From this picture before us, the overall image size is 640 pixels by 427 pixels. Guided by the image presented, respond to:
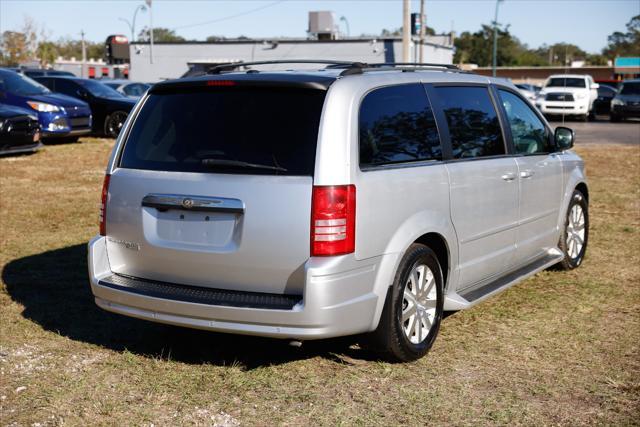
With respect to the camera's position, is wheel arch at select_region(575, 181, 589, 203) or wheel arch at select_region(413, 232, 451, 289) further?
wheel arch at select_region(575, 181, 589, 203)

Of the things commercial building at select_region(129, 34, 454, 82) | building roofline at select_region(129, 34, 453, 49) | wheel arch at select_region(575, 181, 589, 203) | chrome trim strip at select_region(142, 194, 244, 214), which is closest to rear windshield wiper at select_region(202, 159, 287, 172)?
chrome trim strip at select_region(142, 194, 244, 214)

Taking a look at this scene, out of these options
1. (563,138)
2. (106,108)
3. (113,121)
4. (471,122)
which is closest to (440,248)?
(471,122)

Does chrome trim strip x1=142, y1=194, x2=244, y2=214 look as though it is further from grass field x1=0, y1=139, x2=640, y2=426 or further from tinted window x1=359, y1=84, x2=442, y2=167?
grass field x1=0, y1=139, x2=640, y2=426

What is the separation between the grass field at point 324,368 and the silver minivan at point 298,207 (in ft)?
1.07

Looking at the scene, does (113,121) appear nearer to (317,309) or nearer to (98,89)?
(98,89)

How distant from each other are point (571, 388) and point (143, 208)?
266cm

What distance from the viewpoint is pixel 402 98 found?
5102 mm

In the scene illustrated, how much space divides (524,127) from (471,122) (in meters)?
1.01

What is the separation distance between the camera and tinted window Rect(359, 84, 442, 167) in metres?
4.70

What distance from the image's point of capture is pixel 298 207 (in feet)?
14.4

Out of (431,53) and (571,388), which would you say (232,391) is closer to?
(571,388)

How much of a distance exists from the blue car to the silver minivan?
530 inches

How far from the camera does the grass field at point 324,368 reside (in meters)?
4.27

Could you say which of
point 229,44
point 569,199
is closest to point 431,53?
point 229,44
